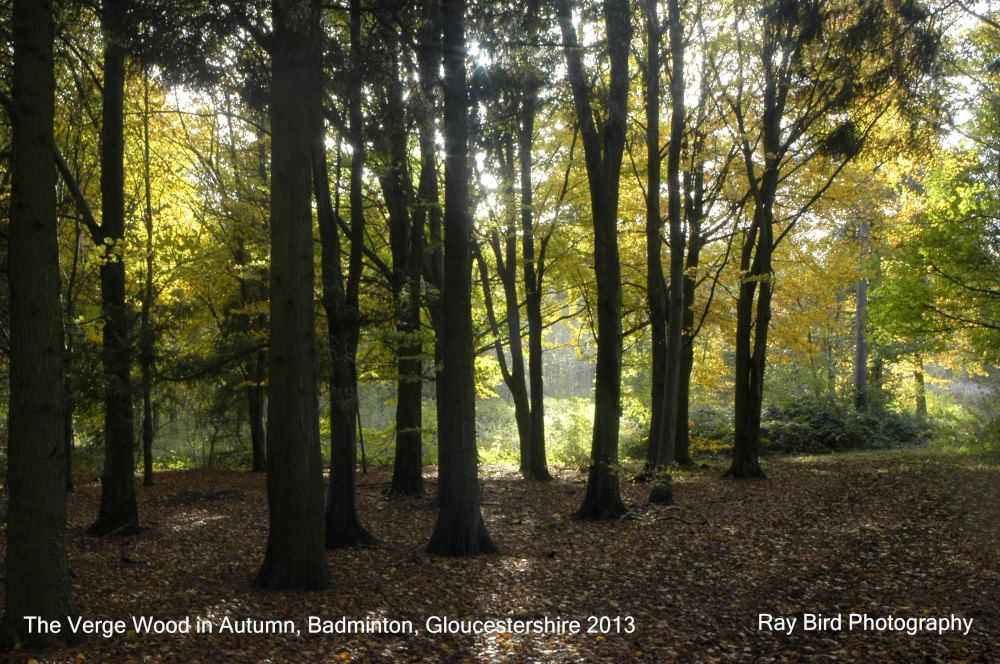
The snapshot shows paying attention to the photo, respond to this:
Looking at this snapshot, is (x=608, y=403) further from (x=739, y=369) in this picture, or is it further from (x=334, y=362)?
(x=739, y=369)

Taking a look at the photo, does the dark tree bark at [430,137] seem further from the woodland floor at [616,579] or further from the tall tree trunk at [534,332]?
the tall tree trunk at [534,332]

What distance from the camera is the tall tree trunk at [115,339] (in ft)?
32.1

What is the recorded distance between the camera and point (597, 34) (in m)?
12.1

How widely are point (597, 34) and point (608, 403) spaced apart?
20.2 ft

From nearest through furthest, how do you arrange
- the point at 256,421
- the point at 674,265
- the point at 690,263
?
1. the point at 674,265
2. the point at 690,263
3. the point at 256,421

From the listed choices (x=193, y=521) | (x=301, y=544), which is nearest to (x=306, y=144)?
(x=301, y=544)

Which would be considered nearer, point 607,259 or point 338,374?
point 338,374

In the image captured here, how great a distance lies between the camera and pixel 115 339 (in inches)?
385

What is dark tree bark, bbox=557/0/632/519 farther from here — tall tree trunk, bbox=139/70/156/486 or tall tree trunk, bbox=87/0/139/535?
tall tree trunk, bbox=87/0/139/535

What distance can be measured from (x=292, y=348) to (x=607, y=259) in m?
5.44

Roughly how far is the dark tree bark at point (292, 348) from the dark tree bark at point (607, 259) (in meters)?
4.80

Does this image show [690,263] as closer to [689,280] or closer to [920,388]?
[689,280]

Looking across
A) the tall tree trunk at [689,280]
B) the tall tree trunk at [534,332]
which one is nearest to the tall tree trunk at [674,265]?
the tall tree trunk at [689,280]

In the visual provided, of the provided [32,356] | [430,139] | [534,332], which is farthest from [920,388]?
[32,356]
